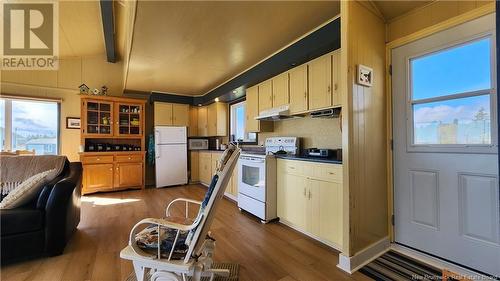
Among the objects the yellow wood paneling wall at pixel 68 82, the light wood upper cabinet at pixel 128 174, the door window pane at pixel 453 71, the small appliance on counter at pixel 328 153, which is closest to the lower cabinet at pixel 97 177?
the light wood upper cabinet at pixel 128 174

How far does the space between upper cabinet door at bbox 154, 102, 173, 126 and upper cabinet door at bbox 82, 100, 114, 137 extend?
91 cm

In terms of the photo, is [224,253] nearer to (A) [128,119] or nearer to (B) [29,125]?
(A) [128,119]

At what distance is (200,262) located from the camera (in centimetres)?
151

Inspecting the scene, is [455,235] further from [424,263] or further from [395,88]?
[395,88]

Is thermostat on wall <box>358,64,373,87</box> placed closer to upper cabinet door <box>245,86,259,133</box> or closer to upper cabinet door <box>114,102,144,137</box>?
upper cabinet door <box>245,86,259,133</box>

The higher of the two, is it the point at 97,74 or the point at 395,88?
the point at 97,74

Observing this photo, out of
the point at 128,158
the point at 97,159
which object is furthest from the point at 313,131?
the point at 97,159

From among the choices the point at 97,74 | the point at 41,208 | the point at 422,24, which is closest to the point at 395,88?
the point at 422,24

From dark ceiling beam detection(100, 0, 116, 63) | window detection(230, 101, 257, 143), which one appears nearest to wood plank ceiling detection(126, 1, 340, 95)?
dark ceiling beam detection(100, 0, 116, 63)

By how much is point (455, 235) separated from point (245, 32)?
2.78m

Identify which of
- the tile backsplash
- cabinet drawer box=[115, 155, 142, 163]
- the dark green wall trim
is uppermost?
the dark green wall trim

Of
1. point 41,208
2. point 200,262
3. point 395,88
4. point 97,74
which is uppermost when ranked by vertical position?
point 97,74

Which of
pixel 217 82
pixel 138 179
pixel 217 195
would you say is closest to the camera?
pixel 217 195

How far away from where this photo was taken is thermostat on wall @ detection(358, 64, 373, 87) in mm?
1992
